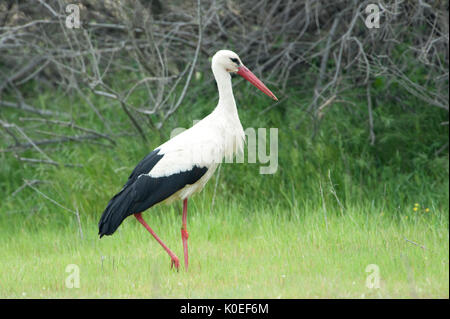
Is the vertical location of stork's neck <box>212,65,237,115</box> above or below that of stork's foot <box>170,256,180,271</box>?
above

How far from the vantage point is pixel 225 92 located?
5156 mm

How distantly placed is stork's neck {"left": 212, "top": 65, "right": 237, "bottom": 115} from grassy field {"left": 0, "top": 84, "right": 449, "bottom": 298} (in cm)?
93

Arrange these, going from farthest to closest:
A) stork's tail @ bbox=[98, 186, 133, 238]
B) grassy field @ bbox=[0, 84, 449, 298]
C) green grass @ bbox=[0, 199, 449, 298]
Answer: stork's tail @ bbox=[98, 186, 133, 238] < grassy field @ bbox=[0, 84, 449, 298] < green grass @ bbox=[0, 199, 449, 298]

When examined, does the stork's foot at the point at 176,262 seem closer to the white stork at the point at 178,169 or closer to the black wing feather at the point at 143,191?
the white stork at the point at 178,169

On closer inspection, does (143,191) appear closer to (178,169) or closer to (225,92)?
(178,169)

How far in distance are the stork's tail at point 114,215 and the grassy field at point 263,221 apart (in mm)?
263

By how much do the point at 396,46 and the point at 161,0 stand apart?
109 inches

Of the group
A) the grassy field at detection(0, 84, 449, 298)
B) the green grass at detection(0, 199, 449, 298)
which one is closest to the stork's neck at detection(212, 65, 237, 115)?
the grassy field at detection(0, 84, 449, 298)

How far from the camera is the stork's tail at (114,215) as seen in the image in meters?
4.76

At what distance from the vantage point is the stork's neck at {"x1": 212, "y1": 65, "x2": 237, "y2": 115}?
512 centimetres

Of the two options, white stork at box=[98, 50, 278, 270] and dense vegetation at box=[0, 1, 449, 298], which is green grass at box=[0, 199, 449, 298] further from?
white stork at box=[98, 50, 278, 270]

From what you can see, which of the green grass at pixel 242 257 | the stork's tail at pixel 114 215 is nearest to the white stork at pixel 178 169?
the stork's tail at pixel 114 215

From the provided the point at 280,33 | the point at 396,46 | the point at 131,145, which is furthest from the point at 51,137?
the point at 396,46

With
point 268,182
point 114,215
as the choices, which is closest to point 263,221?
point 268,182
